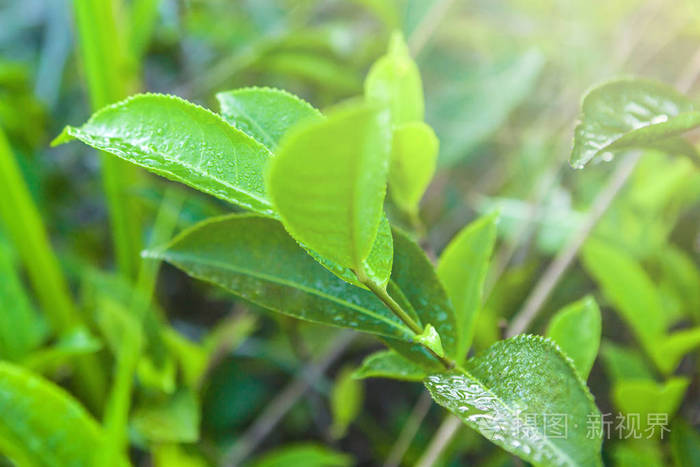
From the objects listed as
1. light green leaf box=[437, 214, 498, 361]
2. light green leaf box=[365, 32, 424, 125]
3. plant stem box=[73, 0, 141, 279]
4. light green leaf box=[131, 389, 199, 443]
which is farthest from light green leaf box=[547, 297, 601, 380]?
plant stem box=[73, 0, 141, 279]

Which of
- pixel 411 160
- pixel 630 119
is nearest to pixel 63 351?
pixel 411 160

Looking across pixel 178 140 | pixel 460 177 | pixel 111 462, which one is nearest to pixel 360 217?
pixel 178 140

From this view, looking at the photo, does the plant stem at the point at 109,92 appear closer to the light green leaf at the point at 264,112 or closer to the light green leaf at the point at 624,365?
the light green leaf at the point at 264,112

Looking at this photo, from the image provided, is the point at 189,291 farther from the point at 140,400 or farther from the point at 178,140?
the point at 178,140

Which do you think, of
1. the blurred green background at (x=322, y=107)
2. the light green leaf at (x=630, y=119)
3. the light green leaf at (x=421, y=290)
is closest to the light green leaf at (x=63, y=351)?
the blurred green background at (x=322, y=107)

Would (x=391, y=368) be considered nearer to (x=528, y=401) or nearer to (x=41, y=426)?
(x=528, y=401)

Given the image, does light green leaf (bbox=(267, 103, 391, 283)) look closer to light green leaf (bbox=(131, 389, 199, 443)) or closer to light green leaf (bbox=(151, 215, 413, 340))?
light green leaf (bbox=(151, 215, 413, 340))
